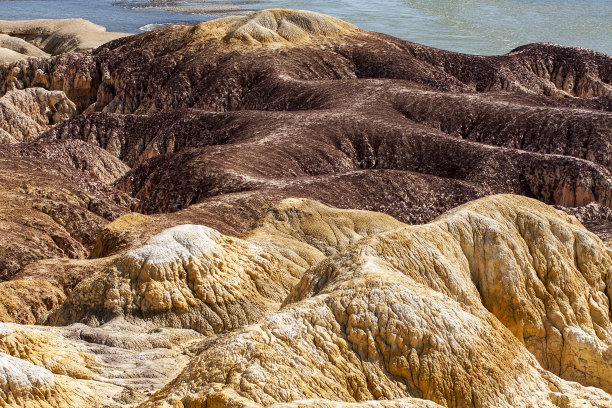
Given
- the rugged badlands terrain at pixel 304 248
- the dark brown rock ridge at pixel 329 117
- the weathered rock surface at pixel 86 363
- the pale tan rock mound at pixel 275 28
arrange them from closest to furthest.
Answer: the rugged badlands terrain at pixel 304 248 → the weathered rock surface at pixel 86 363 → the dark brown rock ridge at pixel 329 117 → the pale tan rock mound at pixel 275 28

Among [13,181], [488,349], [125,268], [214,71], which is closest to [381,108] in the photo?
[214,71]

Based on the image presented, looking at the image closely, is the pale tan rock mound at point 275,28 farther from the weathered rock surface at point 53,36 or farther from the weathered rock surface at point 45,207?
the weathered rock surface at point 45,207

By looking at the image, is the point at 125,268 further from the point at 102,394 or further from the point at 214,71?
the point at 214,71

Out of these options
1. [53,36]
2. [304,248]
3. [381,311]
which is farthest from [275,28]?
[381,311]

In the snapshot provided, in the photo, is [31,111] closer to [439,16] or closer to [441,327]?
[441,327]

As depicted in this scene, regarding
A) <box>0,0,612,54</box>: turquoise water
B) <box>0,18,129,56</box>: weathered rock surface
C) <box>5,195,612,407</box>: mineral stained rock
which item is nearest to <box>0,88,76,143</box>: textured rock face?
<box>0,18,129,56</box>: weathered rock surface

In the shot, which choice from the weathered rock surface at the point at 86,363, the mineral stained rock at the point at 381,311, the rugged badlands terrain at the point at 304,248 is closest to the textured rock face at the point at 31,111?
the rugged badlands terrain at the point at 304,248
